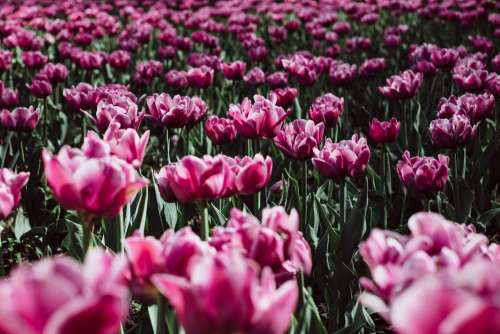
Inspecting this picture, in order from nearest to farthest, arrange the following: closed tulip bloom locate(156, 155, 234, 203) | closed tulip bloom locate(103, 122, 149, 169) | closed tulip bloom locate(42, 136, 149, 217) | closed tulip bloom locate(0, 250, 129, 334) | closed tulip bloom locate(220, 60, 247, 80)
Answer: closed tulip bloom locate(0, 250, 129, 334) < closed tulip bloom locate(42, 136, 149, 217) < closed tulip bloom locate(156, 155, 234, 203) < closed tulip bloom locate(103, 122, 149, 169) < closed tulip bloom locate(220, 60, 247, 80)

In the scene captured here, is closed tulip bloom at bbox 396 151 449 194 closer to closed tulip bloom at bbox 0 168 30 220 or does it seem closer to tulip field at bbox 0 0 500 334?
tulip field at bbox 0 0 500 334

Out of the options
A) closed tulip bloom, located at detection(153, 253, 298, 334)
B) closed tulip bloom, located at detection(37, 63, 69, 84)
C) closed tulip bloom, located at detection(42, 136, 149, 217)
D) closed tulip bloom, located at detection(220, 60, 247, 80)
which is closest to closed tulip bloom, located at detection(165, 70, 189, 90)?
closed tulip bloom, located at detection(220, 60, 247, 80)

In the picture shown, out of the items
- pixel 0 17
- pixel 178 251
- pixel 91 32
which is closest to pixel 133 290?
pixel 178 251

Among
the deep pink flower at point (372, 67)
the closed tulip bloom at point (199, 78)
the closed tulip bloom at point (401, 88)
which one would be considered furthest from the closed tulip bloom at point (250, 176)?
the deep pink flower at point (372, 67)

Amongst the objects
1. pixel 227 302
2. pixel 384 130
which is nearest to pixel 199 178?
pixel 227 302

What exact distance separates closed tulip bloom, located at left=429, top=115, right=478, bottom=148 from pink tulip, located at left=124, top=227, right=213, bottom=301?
1.76 meters

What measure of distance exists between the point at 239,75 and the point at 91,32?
117 inches

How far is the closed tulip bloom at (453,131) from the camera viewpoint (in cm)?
250

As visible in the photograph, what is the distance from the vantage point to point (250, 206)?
2.65m

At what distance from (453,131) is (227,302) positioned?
6.47 ft

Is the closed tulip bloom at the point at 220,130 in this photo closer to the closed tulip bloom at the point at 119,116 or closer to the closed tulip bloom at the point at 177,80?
the closed tulip bloom at the point at 119,116

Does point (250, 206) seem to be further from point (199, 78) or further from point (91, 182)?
point (91, 182)

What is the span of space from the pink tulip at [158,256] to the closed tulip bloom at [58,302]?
0.85 feet

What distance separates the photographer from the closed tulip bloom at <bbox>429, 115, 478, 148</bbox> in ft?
8.19
